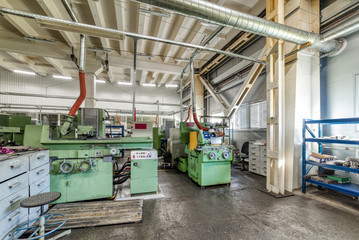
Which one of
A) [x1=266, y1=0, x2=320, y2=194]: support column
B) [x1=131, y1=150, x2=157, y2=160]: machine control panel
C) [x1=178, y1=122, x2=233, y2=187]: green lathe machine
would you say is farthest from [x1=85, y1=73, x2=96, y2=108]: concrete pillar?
[x1=266, y1=0, x2=320, y2=194]: support column

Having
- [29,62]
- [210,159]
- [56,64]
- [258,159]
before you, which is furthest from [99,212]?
[29,62]

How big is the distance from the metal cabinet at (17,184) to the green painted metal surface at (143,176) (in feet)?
4.26

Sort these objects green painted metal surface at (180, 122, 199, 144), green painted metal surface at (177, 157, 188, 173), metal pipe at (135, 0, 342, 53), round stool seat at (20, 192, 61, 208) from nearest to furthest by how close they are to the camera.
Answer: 1. round stool seat at (20, 192, 61, 208)
2. metal pipe at (135, 0, 342, 53)
3. green painted metal surface at (180, 122, 199, 144)
4. green painted metal surface at (177, 157, 188, 173)

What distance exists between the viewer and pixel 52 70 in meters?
7.41

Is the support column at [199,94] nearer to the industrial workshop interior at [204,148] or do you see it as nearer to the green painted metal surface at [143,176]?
the industrial workshop interior at [204,148]

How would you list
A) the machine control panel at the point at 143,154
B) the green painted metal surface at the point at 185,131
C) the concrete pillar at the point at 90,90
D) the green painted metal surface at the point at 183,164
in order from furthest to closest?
1. the concrete pillar at the point at 90,90
2. the green painted metal surface at the point at 183,164
3. the green painted metal surface at the point at 185,131
4. the machine control panel at the point at 143,154

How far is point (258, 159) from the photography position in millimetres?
4297

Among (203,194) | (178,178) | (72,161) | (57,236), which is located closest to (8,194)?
(57,236)

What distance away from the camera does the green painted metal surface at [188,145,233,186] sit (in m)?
3.27

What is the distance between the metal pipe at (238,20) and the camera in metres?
1.87

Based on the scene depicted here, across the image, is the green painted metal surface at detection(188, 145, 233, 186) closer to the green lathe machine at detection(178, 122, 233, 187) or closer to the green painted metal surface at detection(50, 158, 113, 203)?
the green lathe machine at detection(178, 122, 233, 187)

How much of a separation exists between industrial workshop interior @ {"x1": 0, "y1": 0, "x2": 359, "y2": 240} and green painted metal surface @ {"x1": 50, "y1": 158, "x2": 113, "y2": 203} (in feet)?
0.05

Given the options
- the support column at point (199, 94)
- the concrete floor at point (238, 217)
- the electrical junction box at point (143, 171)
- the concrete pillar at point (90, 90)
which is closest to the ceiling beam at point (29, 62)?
the concrete pillar at point (90, 90)

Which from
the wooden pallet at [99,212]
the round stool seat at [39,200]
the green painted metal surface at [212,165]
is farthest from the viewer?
the green painted metal surface at [212,165]
